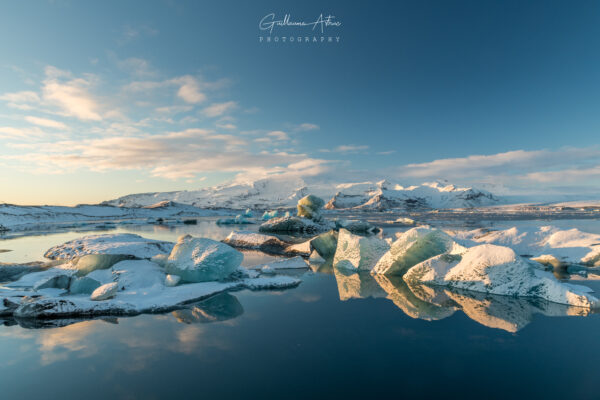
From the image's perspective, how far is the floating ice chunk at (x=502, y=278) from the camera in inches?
173

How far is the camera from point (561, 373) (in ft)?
7.85

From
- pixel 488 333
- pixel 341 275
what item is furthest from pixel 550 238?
pixel 488 333

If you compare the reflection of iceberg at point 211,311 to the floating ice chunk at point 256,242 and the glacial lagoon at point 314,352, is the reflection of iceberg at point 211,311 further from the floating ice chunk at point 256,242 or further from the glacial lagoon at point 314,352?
the floating ice chunk at point 256,242

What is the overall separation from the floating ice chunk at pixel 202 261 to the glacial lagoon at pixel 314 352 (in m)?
1.28

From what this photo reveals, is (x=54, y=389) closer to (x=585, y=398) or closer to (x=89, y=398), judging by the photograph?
(x=89, y=398)

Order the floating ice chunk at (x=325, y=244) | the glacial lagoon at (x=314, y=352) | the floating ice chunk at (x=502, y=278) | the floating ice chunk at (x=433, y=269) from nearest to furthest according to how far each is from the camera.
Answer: the glacial lagoon at (x=314, y=352), the floating ice chunk at (x=502, y=278), the floating ice chunk at (x=433, y=269), the floating ice chunk at (x=325, y=244)

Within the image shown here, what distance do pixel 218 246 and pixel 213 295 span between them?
45.8 inches

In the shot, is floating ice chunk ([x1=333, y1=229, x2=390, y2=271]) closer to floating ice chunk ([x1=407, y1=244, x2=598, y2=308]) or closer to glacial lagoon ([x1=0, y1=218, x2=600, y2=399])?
floating ice chunk ([x1=407, y1=244, x2=598, y2=308])

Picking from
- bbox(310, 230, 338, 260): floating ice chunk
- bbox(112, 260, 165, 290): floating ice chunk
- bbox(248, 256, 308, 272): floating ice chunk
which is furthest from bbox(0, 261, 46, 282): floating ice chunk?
bbox(310, 230, 338, 260): floating ice chunk

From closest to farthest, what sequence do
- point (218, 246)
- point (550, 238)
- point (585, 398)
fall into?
point (585, 398)
point (218, 246)
point (550, 238)

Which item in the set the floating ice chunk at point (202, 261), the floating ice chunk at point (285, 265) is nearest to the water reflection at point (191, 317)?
the floating ice chunk at point (202, 261)

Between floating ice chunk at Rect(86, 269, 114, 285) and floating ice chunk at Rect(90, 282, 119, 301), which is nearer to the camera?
floating ice chunk at Rect(90, 282, 119, 301)

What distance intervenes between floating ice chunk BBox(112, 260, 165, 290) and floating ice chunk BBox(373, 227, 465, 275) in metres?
4.62

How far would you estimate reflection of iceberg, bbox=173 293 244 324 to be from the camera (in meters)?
3.64
